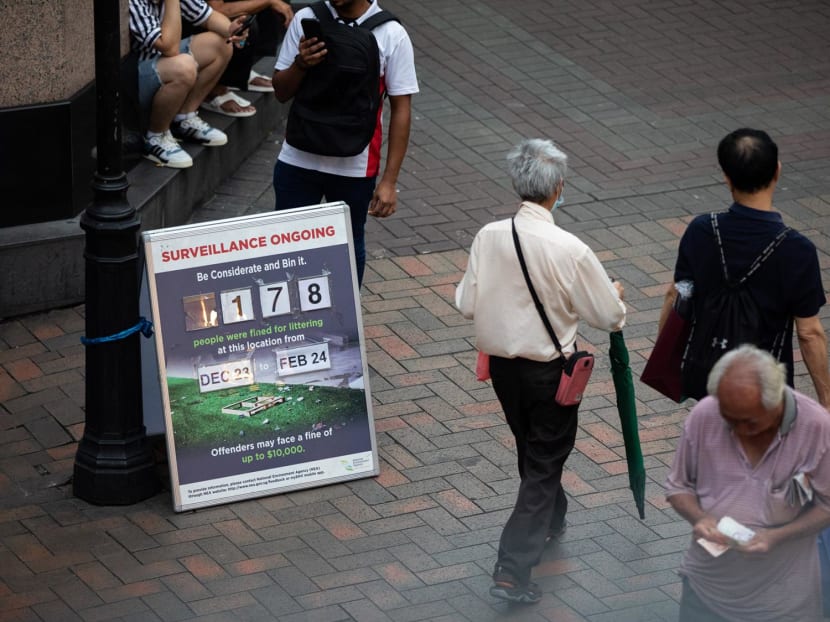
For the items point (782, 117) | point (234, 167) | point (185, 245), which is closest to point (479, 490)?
point (185, 245)

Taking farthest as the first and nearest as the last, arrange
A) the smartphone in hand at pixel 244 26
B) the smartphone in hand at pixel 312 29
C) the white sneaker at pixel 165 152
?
the smartphone in hand at pixel 244 26, the white sneaker at pixel 165 152, the smartphone in hand at pixel 312 29

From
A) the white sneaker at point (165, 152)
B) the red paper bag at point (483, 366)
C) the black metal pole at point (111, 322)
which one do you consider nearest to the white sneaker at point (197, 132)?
the white sneaker at point (165, 152)

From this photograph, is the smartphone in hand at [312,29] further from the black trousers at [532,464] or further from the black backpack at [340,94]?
the black trousers at [532,464]

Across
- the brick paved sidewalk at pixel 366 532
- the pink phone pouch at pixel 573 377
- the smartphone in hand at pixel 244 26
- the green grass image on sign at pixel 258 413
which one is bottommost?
the brick paved sidewalk at pixel 366 532

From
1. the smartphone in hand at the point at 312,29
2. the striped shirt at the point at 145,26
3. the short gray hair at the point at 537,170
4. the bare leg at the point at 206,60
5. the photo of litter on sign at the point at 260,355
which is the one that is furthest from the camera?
the bare leg at the point at 206,60

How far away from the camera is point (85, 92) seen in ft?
25.2

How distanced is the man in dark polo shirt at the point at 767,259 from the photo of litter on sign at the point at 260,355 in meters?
1.77

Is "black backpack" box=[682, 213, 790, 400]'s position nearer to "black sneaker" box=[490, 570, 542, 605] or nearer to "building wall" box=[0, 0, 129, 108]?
"black sneaker" box=[490, 570, 542, 605]

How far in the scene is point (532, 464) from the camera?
5.35m

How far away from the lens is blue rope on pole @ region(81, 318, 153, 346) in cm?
581

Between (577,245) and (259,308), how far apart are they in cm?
158

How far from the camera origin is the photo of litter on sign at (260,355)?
230 inches

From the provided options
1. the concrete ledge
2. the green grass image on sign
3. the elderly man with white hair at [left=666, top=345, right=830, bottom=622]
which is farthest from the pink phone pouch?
the concrete ledge

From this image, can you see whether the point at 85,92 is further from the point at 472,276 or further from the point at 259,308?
the point at 472,276
